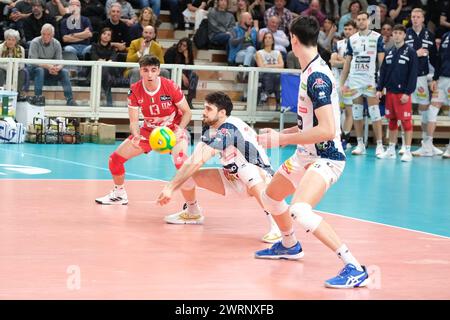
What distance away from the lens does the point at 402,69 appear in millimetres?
17828

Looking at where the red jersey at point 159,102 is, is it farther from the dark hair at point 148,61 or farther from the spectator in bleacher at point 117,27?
the spectator in bleacher at point 117,27

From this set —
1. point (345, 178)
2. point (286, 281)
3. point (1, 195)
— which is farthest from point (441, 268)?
point (345, 178)

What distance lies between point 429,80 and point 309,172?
511 inches

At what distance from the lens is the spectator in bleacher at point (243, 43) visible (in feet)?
67.3

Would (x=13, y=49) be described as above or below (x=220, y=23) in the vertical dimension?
below

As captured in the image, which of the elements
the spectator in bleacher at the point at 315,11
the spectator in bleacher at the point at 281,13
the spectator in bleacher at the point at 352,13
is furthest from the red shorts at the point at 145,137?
the spectator in bleacher at the point at 315,11

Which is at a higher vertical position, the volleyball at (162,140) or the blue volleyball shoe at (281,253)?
the volleyball at (162,140)

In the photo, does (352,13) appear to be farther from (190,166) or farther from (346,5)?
(190,166)

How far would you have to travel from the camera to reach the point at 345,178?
576 inches

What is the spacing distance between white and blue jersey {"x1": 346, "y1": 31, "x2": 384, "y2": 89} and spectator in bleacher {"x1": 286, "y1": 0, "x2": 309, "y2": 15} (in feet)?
15.1

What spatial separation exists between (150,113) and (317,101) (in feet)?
13.0

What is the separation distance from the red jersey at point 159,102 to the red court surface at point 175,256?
0.97 metres

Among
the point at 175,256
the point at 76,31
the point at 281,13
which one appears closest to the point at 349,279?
the point at 175,256
